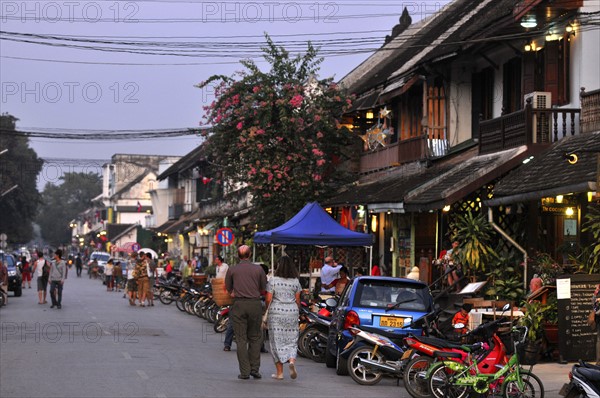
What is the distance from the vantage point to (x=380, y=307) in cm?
1694

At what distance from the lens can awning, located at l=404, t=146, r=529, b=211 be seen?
880 inches

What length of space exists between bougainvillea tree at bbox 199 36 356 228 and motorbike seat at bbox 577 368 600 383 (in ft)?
75.6

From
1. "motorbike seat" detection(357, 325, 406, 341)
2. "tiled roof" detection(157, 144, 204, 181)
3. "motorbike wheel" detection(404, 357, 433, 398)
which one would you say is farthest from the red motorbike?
"tiled roof" detection(157, 144, 204, 181)

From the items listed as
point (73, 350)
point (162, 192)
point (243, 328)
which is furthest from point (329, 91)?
point (162, 192)

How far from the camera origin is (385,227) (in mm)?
33344

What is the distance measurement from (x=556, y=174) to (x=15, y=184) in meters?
69.7

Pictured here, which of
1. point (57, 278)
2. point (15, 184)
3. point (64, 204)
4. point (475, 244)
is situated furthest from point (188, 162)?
point (64, 204)

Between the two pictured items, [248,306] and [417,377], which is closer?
[417,377]

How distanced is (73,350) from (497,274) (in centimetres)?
826

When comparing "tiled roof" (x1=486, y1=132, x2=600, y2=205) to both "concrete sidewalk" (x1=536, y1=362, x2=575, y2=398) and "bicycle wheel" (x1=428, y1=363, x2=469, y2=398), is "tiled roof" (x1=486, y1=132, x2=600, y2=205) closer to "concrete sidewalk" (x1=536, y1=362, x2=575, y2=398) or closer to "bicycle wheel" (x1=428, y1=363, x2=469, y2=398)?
"concrete sidewalk" (x1=536, y1=362, x2=575, y2=398)

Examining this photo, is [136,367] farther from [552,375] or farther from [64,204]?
[64,204]

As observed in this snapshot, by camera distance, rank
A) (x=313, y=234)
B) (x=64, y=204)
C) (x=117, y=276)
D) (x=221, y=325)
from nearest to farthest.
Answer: (x=221, y=325), (x=313, y=234), (x=117, y=276), (x=64, y=204)

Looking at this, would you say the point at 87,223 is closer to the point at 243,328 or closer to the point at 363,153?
the point at 363,153

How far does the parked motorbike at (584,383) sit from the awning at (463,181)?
439 inches
